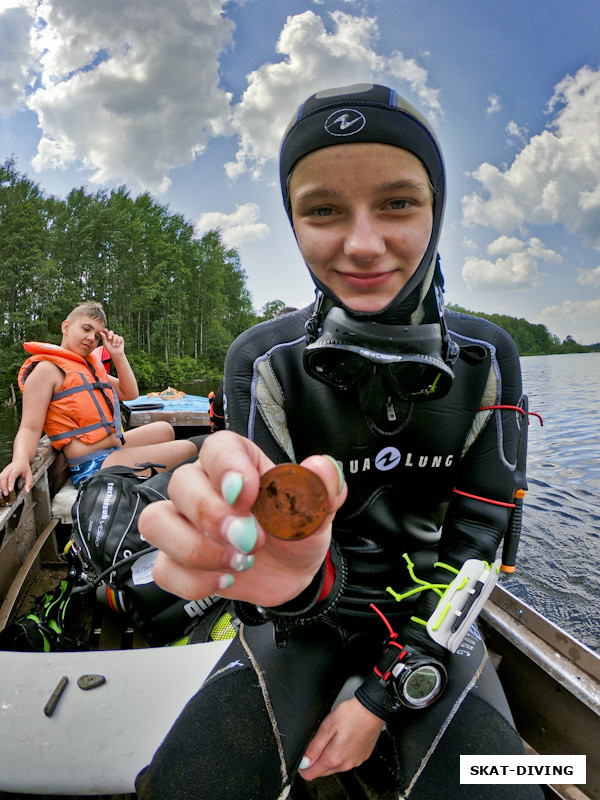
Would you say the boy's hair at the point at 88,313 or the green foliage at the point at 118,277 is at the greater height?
the green foliage at the point at 118,277

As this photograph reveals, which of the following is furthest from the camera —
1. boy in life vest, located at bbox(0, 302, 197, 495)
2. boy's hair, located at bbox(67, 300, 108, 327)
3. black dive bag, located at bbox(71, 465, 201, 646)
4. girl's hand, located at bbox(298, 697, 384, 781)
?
boy's hair, located at bbox(67, 300, 108, 327)

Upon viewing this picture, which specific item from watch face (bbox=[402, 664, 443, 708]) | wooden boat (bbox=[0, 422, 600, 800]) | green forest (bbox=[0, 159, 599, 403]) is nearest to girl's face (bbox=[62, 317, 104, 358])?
wooden boat (bbox=[0, 422, 600, 800])

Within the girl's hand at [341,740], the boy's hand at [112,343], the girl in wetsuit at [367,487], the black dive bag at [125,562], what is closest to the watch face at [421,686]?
the girl in wetsuit at [367,487]

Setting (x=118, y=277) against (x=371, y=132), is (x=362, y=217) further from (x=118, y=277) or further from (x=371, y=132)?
(x=118, y=277)

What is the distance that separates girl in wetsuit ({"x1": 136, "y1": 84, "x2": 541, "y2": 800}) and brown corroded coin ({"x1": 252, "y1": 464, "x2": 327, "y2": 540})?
0.10 meters

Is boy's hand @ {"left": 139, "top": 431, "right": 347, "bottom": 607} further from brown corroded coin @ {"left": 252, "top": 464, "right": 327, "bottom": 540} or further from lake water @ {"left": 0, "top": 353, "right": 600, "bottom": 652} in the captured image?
lake water @ {"left": 0, "top": 353, "right": 600, "bottom": 652}

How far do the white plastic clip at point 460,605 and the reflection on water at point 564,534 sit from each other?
17.0 feet

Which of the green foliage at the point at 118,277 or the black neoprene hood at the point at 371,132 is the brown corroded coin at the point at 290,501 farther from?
the green foliage at the point at 118,277

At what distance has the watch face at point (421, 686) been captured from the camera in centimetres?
133

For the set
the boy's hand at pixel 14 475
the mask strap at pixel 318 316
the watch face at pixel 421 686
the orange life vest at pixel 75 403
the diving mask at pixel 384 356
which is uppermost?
the mask strap at pixel 318 316

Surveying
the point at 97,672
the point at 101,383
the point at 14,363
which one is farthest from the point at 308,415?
the point at 14,363

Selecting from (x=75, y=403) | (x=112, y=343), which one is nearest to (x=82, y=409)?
(x=75, y=403)

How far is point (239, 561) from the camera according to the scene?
77 cm

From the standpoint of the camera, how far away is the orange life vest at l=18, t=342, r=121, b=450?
4270mm
